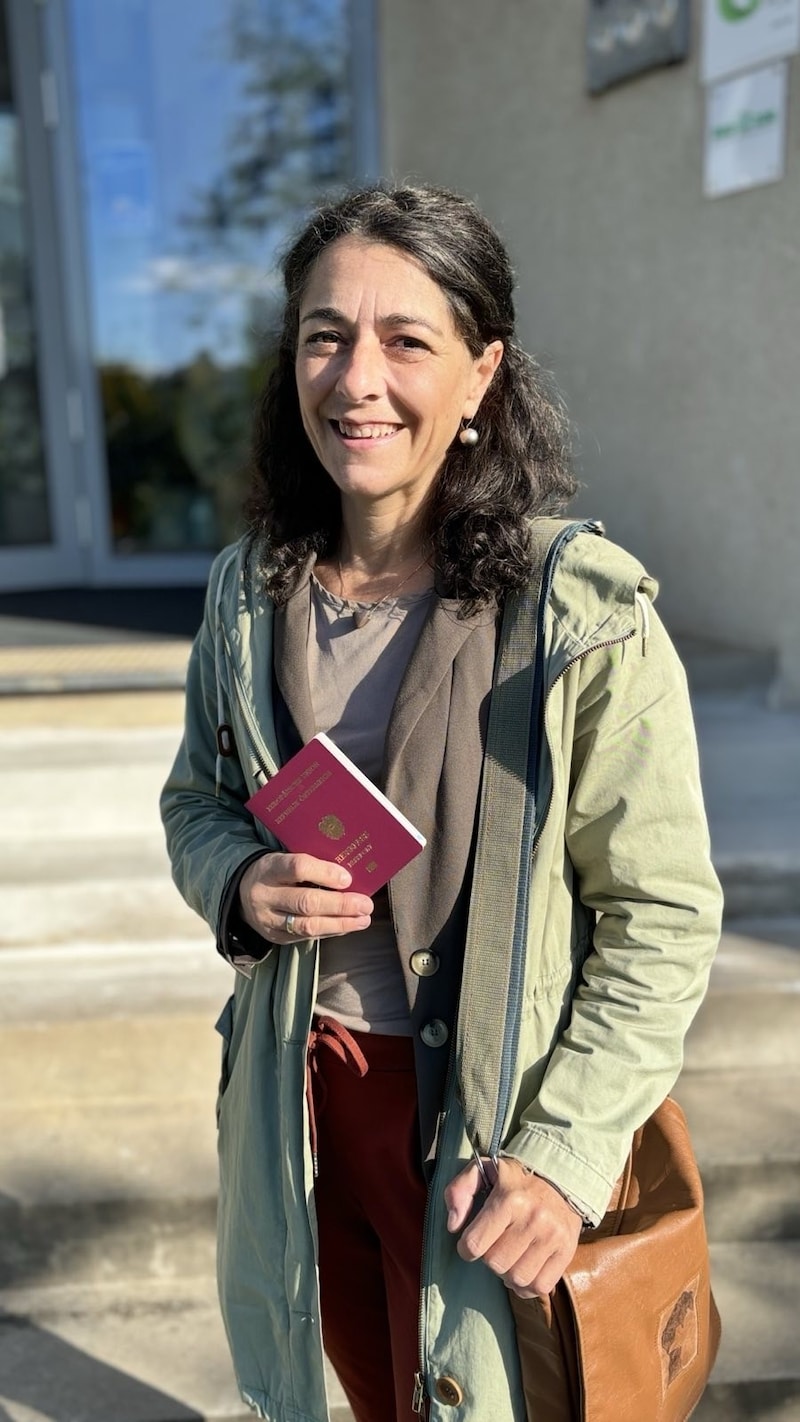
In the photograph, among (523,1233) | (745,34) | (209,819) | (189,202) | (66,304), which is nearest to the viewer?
(523,1233)

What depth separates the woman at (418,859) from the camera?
125 cm

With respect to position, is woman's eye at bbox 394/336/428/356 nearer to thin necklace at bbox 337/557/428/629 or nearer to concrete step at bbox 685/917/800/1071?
thin necklace at bbox 337/557/428/629

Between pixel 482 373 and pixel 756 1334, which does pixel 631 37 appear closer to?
pixel 482 373

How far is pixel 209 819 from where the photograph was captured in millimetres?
1573

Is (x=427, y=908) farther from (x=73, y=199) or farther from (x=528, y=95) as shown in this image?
(x=73, y=199)

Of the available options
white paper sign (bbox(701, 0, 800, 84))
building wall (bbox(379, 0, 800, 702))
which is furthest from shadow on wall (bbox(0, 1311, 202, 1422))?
white paper sign (bbox(701, 0, 800, 84))

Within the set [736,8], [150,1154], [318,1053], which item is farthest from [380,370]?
[736,8]

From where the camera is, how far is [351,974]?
4.66 feet

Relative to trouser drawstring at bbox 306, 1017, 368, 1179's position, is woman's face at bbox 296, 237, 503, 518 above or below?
above

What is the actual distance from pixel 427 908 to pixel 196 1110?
5.57 feet

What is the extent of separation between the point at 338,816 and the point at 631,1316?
60cm

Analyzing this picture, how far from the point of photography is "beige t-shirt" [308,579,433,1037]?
140cm

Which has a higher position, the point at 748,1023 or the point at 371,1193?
the point at 371,1193

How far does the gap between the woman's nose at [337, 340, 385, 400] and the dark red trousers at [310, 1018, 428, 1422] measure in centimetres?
74
